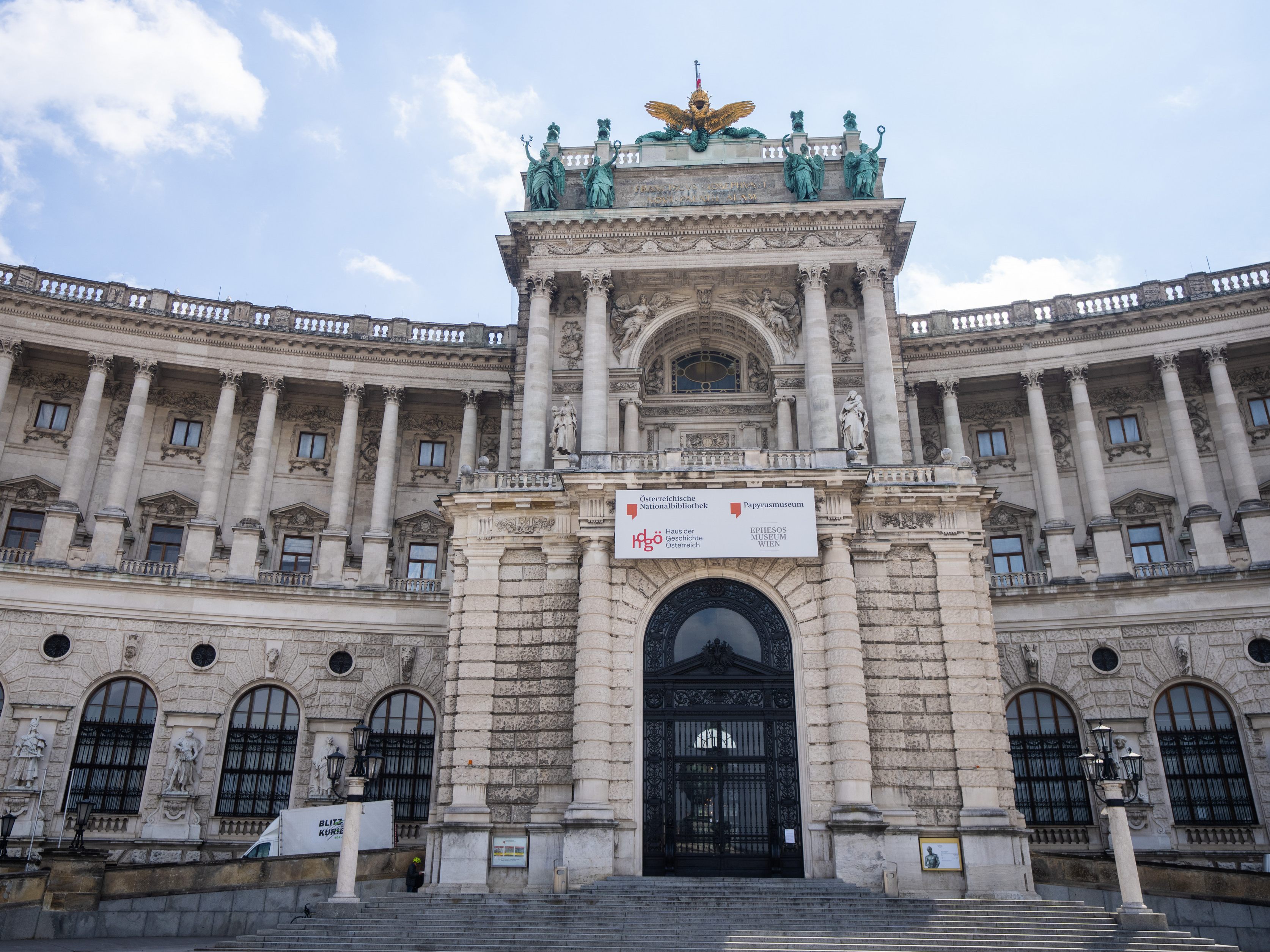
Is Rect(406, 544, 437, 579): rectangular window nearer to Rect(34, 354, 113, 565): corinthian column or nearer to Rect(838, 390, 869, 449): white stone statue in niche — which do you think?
Rect(34, 354, 113, 565): corinthian column

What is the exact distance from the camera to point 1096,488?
39312 millimetres

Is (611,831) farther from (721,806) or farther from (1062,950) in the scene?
(1062,950)

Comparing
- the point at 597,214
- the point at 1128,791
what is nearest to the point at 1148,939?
the point at 1128,791

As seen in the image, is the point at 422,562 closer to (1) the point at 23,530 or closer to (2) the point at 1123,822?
(1) the point at 23,530

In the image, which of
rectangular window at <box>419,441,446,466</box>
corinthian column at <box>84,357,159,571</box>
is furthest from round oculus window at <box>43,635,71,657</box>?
rectangular window at <box>419,441,446,466</box>

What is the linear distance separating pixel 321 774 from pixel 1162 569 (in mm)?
32662

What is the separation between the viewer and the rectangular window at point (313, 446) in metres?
43.7

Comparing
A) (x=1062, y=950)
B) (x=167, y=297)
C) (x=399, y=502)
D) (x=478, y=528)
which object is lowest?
(x=1062, y=950)

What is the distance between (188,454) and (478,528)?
19.8 meters

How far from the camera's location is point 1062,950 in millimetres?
20172

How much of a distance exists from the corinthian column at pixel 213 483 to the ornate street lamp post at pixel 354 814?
16883 millimetres

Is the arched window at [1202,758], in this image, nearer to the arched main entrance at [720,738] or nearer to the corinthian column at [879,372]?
the corinthian column at [879,372]

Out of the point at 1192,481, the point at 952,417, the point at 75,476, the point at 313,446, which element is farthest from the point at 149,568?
the point at 1192,481

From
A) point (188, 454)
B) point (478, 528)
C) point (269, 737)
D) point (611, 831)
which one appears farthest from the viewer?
point (188, 454)
